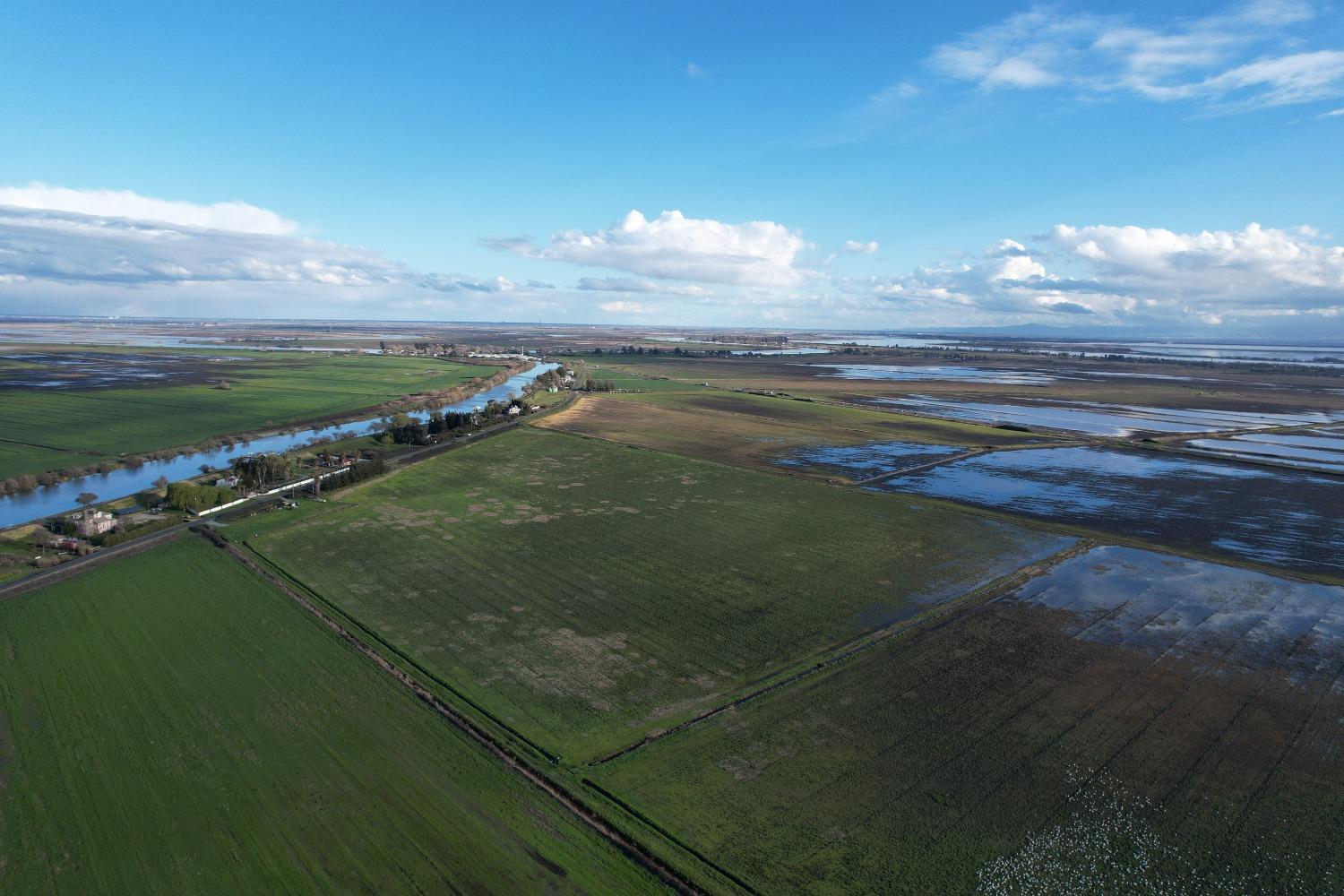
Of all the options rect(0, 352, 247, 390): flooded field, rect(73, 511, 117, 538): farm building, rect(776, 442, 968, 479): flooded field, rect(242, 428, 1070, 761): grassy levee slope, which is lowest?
rect(242, 428, 1070, 761): grassy levee slope

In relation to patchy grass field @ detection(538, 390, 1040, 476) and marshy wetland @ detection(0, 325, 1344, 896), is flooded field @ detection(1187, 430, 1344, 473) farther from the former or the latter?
patchy grass field @ detection(538, 390, 1040, 476)

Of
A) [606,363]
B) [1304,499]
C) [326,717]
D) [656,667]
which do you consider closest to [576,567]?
[656,667]

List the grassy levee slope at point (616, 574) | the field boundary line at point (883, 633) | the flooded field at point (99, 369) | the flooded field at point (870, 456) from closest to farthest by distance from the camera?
1. the field boundary line at point (883, 633)
2. the grassy levee slope at point (616, 574)
3. the flooded field at point (870, 456)
4. the flooded field at point (99, 369)

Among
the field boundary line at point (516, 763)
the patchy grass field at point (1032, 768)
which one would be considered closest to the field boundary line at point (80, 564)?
the field boundary line at point (516, 763)

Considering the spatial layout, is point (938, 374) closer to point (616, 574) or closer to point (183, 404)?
point (616, 574)

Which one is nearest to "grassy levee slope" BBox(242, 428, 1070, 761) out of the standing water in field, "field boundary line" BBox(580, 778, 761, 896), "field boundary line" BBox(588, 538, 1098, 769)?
"field boundary line" BBox(588, 538, 1098, 769)

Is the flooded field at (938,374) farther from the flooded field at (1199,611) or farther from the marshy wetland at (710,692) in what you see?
the flooded field at (1199,611)

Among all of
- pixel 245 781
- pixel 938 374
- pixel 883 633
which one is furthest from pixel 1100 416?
pixel 245 781
